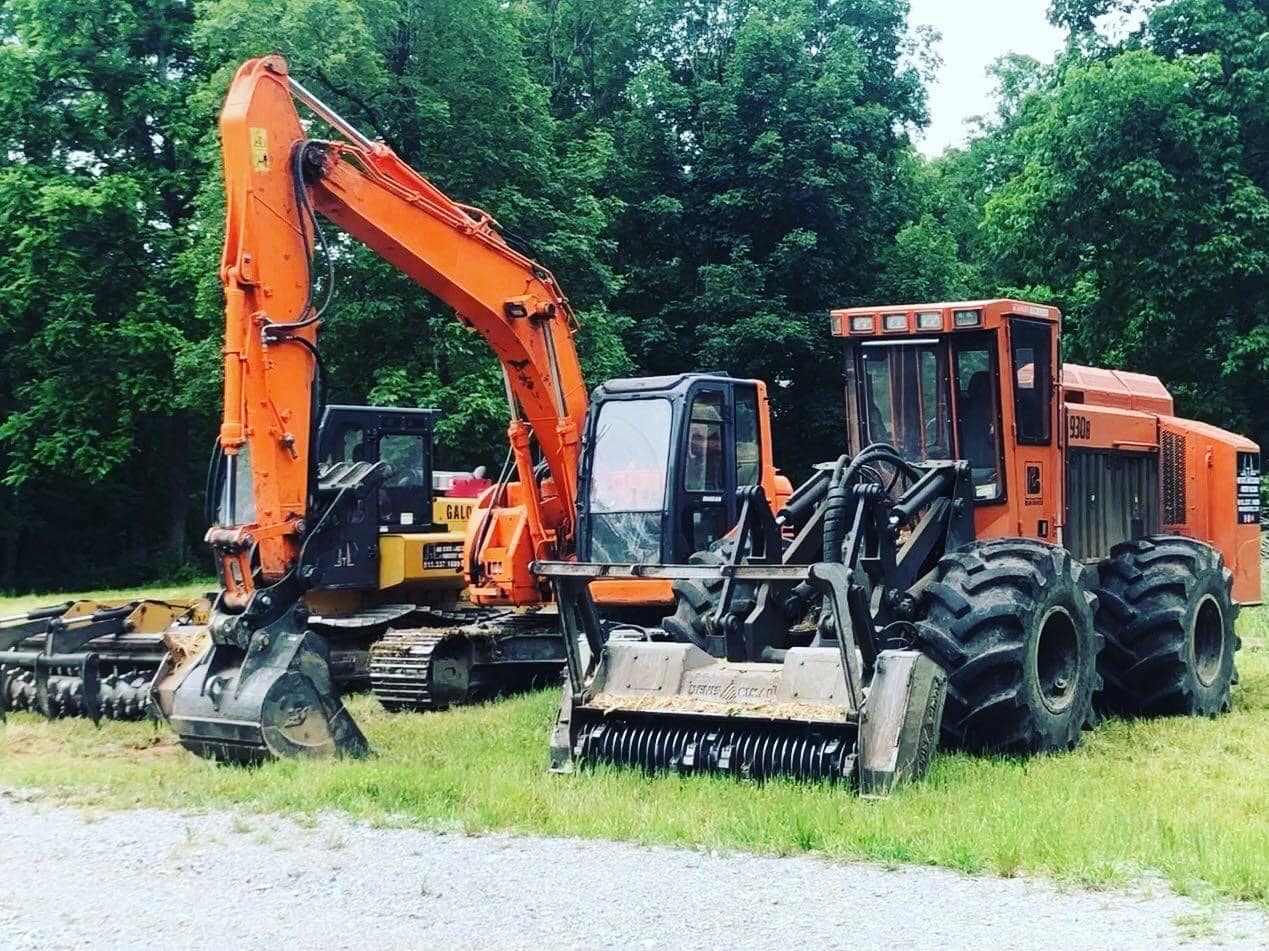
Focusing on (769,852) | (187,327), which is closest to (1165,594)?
(769,852)

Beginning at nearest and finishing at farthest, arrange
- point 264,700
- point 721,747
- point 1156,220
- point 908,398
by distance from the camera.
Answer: point 721,747
point 264,700
point 908,398
point 1156,220

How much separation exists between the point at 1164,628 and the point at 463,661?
18.6 ft

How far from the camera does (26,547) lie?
114 ft

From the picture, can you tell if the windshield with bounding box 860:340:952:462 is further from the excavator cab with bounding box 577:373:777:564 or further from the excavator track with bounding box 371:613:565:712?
the excavator track with bounding box 371:613:565:712

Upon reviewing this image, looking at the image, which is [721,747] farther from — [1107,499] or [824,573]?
[1107,499]

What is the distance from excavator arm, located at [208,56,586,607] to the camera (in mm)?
10000

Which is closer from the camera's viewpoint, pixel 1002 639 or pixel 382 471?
pixel 1002 639

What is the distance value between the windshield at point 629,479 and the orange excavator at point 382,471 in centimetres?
2

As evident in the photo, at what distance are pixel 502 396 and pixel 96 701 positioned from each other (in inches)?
531

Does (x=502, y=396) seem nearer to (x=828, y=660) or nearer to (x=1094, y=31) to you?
(x=1094, y=31)

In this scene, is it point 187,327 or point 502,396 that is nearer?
point 502,396

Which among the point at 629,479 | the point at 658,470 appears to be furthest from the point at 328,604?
the point at 658,470

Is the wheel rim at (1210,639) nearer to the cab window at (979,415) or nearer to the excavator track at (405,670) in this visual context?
the cab window at (979,415)

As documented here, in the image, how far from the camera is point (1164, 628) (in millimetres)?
10883
